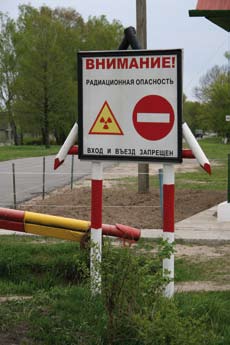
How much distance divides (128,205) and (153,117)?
7.90 m

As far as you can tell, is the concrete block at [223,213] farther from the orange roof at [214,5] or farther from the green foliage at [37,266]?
the orange roof at [214,5]

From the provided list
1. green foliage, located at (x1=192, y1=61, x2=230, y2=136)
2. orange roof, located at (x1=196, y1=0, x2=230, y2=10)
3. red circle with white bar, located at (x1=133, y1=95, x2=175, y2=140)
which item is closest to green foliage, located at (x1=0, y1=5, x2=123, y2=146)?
green foliage, located at (x1=192, y1=61, x2=230, y2=136)

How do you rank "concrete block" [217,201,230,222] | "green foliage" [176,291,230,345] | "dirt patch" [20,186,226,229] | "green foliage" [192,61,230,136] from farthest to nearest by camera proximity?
"green foliage" [192,61,230,136]
"dirt patch" [20,186,226,229]
"concrete block" [217,201,230,222]
"green foliage" [176,291,230,345]

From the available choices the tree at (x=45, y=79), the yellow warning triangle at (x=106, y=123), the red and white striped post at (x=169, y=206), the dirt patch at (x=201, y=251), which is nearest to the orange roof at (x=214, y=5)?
the dirt patch at (x=201, y=251)

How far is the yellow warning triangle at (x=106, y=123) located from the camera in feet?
15.5

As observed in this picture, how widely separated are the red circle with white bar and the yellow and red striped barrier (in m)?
1.70

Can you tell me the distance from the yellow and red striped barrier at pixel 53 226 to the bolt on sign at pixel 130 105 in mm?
1383

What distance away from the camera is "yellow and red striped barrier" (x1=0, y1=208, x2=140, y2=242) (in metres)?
6.06

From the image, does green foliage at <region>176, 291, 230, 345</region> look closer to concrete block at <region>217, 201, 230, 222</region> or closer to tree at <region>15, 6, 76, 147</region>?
concrete block at <region>217, 201, 230, 222</region>

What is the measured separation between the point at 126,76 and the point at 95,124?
0.44m

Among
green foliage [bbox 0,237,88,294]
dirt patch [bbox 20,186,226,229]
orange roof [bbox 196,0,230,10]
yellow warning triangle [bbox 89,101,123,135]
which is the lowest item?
dirt patch [bbox 20,186,226,229]

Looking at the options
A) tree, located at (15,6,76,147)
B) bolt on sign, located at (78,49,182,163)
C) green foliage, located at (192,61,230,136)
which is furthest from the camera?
green foliage, located at (192,61,230,136)

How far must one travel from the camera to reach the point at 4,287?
18.8ft

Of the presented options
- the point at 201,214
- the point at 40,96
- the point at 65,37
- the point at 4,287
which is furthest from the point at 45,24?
the point at 4,287
